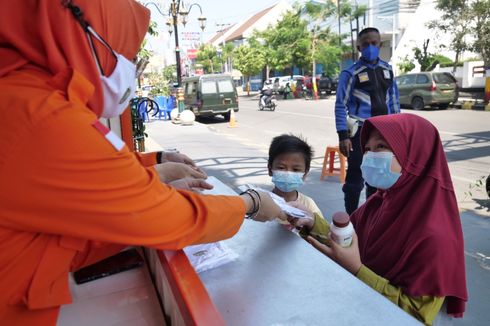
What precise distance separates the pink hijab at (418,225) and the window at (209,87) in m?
13.7

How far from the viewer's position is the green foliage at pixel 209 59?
5212 centimetres

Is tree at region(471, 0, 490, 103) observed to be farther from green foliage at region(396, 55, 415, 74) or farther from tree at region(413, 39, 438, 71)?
green foliage at region(396, 55, 415, 74)

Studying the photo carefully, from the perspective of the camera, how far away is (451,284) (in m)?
1.52

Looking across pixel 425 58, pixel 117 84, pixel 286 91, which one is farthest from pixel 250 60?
pixel 117 84

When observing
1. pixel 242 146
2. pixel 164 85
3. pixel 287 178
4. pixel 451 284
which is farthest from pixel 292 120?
pixel 451 284

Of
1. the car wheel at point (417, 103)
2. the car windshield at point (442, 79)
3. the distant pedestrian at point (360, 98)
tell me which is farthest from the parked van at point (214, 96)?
the distant pedestrian at point (360, 98)

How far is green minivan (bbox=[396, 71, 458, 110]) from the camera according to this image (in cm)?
1453

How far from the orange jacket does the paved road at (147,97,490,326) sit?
2439 millimetres

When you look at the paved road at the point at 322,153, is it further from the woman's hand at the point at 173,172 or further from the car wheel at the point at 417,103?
the woman's hand at the point at 173,172

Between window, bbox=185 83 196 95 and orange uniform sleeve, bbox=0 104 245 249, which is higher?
window, bbox=185 83 196 95

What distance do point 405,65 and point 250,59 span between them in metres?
14.1

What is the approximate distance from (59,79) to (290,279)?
0.80m

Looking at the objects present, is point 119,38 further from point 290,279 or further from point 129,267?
point 129,267

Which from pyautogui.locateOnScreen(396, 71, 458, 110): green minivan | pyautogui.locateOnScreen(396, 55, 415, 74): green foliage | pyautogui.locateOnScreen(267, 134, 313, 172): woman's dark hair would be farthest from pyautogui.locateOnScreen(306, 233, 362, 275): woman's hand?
pyautogui.locateOnScreen(396, 55, 415, 74): green foliage
